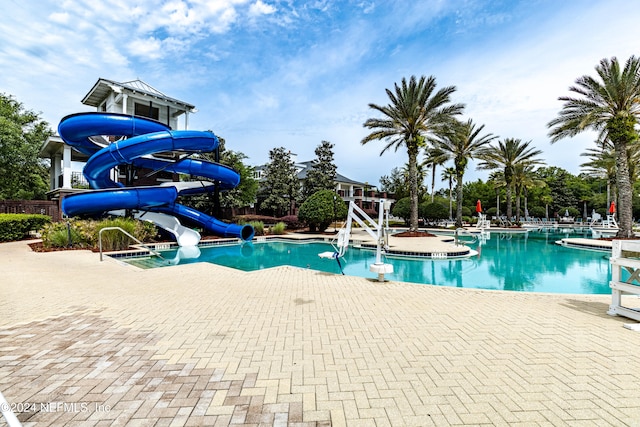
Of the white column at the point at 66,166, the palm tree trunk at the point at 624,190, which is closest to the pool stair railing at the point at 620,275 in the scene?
the palm tree trunk at the point at 624,190

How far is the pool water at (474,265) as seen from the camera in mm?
9492

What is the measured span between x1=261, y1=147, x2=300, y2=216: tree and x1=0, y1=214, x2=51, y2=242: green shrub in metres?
17.1

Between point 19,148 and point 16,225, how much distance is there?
9.33 meters

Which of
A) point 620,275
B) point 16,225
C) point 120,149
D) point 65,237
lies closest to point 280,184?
point 120,149

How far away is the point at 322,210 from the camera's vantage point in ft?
74.0

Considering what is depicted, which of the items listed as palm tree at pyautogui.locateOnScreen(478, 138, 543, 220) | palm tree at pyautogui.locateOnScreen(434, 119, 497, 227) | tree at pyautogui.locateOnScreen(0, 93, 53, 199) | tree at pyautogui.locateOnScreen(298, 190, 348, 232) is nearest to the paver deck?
tree at pyautogui.locateOnScreen(298, 190, 348, 232)

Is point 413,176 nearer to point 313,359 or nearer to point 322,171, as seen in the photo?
point 322,171

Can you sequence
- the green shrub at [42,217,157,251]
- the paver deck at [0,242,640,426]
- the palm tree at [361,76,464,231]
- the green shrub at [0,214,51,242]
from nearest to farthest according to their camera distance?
the paver deck at [0,242,640,426], the green shrub at [42,217,157,251], the green shrub at [0,214,51,242], the palm tree at [361,76,464,231]

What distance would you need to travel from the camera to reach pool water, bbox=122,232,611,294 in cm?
949

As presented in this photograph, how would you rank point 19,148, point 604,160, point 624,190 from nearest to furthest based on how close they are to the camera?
point 624,190 < point 19,148 < point 604,160

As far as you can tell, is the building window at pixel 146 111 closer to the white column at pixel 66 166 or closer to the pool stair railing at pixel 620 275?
the white column at pixel 66 166

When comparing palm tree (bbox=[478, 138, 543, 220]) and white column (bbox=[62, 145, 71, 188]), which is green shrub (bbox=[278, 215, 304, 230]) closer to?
white column (bbox=[62, 145, 71, 188])

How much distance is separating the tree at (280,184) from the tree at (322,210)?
8028 millimetres

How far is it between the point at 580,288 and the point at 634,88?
14660 millimetres
